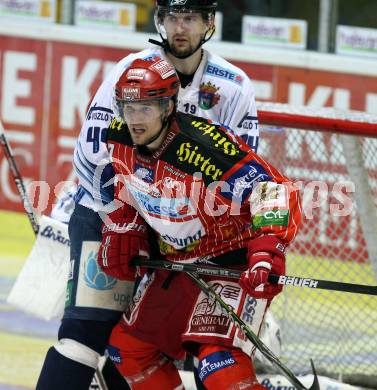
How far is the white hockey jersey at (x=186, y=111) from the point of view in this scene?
14.1 ft

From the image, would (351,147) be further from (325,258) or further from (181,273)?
(181,273)

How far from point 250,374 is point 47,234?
4.41 ft

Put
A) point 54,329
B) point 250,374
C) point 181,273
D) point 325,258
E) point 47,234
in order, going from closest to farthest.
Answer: point 250,374 < point 181,273 < point 47,234 < point 325,258 < point 54,329

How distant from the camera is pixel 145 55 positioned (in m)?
4.23

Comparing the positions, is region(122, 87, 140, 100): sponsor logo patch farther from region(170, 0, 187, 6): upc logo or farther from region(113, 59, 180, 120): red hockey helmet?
region(170, 0, 187, 6): upc logo

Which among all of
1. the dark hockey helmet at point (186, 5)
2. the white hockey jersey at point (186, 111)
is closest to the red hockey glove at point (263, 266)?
the white hockey jersey at point (186, 111)

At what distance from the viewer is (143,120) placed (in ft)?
12.7

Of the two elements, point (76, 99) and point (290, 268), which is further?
point (76, 99)

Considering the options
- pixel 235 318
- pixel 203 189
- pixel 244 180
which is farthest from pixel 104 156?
pixel 235 318

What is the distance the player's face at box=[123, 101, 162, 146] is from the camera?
12.6 ft

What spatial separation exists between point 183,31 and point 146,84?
1.78 feet

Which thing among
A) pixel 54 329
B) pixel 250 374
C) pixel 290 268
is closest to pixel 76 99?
pixel 54 329

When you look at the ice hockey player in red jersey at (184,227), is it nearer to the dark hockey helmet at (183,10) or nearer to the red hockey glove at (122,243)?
the red hockey glove at (122,243)

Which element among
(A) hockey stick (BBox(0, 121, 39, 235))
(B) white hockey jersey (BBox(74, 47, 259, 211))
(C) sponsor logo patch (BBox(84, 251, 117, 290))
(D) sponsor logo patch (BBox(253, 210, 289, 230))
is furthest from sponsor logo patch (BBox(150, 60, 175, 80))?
(A) hockey stick (BBox(0, 121, 39, 235))
